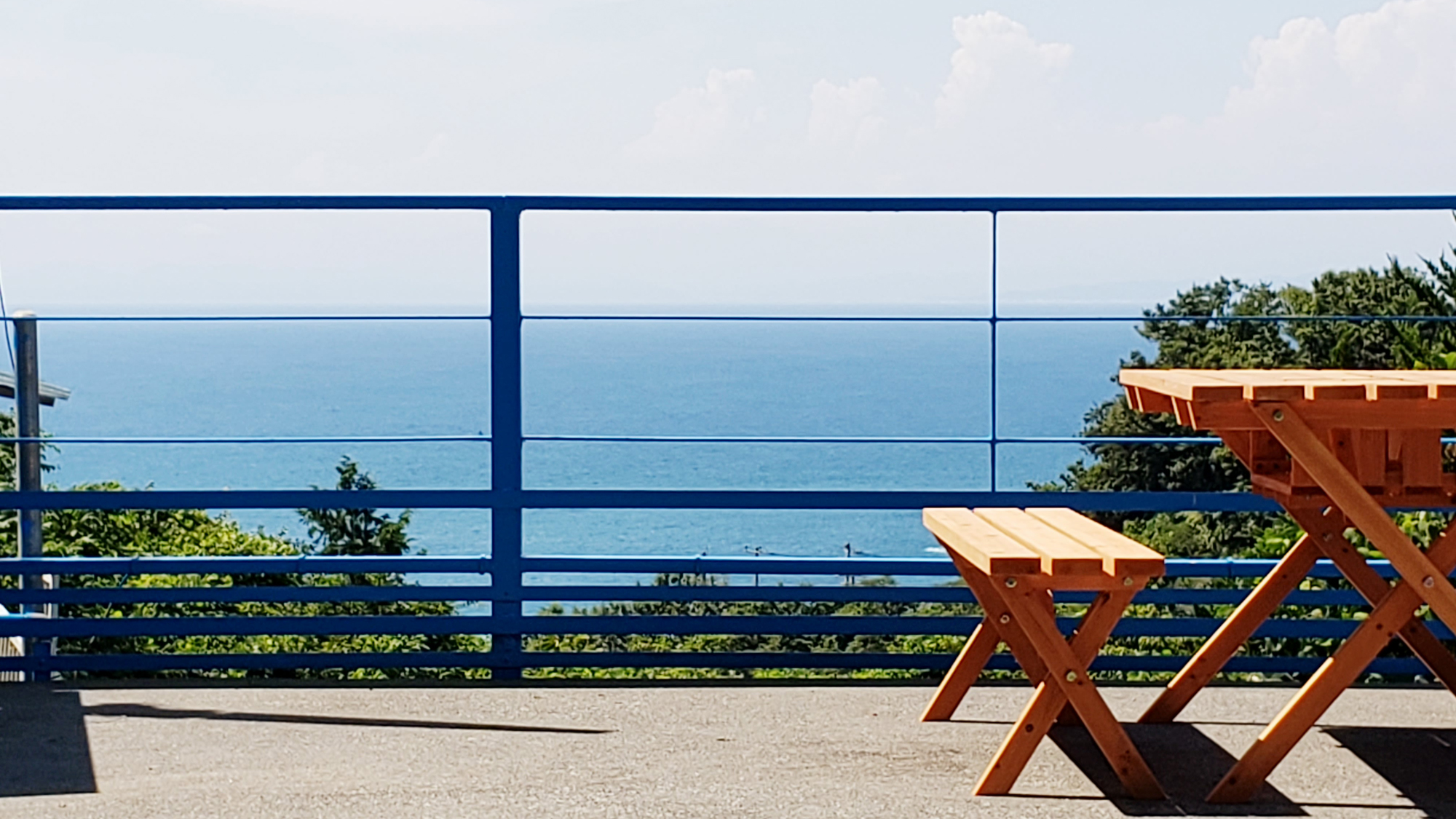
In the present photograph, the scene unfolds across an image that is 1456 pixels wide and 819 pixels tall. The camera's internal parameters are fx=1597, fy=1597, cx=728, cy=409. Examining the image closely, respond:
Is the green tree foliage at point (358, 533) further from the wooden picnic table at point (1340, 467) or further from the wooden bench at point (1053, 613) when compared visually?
the wooden bench at point (1053, 613)

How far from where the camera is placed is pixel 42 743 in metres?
4.34

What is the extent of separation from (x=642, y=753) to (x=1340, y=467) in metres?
1.89

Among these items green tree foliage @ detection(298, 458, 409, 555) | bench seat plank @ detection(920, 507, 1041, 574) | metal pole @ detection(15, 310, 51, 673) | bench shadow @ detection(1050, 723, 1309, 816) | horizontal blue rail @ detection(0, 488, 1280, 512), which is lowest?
green tree foliage @ detection(298, 458, 409, 555)

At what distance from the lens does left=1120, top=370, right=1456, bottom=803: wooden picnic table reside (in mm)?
3482

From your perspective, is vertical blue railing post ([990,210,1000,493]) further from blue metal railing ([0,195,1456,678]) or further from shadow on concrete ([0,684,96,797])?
shadow on concrete ([0,684,96,797])

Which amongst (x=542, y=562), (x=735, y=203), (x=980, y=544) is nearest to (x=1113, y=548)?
(x=980, y=544)

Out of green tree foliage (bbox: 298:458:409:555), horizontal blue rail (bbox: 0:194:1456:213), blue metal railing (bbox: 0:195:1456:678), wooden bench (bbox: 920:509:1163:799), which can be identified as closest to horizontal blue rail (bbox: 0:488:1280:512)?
blue metal railing (bbox: 0:195:1456:678)

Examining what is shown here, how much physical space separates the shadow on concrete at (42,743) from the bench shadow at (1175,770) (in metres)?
2.45

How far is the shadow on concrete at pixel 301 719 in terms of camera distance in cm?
452

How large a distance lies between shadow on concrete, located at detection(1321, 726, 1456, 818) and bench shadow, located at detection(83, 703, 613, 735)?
205 centimetres

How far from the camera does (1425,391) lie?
11.3 ft

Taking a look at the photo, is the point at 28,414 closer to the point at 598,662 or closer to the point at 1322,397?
the point at 598,662

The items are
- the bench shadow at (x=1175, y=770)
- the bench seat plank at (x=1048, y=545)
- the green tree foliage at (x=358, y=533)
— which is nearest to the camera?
the bench seat plank at (x=1048, y=545)

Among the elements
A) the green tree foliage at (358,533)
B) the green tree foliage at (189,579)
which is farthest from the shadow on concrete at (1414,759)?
the green tree foliage at (358,533)
